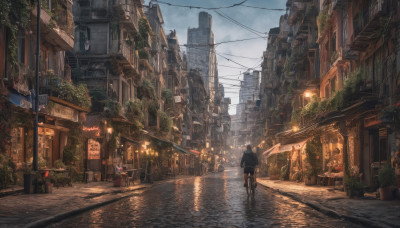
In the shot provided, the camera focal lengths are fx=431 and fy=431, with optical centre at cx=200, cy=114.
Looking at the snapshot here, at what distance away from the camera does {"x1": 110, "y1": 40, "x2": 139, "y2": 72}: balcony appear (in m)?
31.2

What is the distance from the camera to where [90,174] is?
1048 inches

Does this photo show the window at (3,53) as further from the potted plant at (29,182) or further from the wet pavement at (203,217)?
the wet pavement at (203,217)

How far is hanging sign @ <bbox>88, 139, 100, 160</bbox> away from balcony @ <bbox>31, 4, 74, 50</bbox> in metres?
7.09

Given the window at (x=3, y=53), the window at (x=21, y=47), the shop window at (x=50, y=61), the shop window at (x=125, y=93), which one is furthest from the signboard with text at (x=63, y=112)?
the shop window at (x=125, y=93)

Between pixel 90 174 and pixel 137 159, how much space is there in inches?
556

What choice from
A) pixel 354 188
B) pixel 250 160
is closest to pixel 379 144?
pixel 354 188

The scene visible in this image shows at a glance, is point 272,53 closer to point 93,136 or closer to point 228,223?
point 93,136

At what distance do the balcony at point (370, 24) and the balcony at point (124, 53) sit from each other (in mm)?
16378

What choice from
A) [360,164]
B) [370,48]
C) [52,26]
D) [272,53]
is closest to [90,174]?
[52,26]

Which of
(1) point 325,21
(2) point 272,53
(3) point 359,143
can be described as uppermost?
(2) point 272,53

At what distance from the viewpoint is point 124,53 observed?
3186cm

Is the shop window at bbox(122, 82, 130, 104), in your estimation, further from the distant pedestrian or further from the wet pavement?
the distant pedestrian

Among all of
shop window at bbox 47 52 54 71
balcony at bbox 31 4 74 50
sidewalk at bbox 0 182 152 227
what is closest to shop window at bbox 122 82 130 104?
balcony at bbox 31 4 74 50

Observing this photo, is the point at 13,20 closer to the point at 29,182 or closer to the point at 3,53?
the point at 3,53
